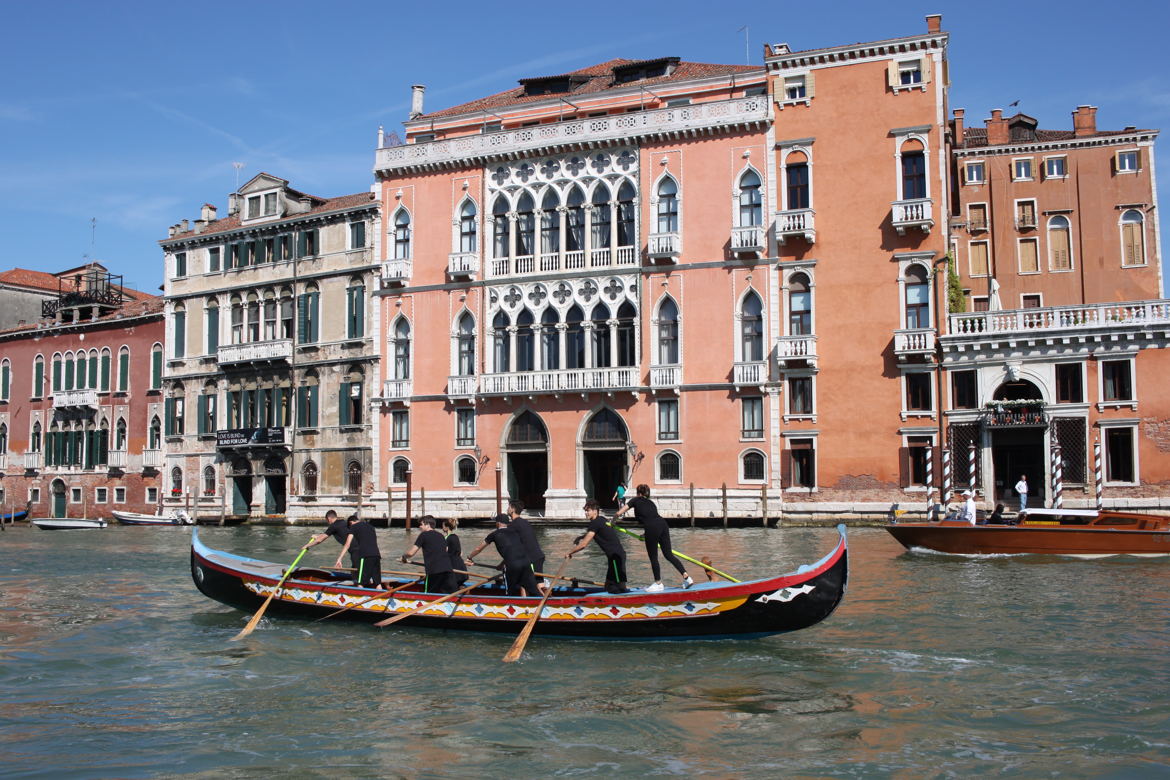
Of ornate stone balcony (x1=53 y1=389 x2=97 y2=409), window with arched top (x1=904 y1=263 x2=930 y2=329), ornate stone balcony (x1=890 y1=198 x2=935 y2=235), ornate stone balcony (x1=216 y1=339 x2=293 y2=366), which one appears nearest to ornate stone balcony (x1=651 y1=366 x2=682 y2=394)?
window with arched top (x1=904 y1=263 x2=930 y2=329)

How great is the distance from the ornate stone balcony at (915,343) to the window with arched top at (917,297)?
344mm

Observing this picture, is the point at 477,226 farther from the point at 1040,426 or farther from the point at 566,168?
the point at 1040,426

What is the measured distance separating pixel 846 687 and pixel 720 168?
22379 mm

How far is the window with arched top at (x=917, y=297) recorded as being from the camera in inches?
1095

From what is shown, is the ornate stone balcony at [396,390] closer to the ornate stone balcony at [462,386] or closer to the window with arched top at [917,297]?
the ornate stone balcony at [462,386]

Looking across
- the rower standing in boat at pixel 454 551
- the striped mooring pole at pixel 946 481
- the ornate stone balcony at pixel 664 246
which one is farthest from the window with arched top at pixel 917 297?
the rower standing in boat at pixel 454 551

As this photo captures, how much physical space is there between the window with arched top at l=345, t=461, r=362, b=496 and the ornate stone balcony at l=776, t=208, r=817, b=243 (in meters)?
14.5

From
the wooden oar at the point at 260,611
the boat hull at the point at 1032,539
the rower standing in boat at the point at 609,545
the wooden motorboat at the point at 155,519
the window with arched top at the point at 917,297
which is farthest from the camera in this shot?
the wooden motorboat at the point at 155,519

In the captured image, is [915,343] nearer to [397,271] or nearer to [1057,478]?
[1057,478]

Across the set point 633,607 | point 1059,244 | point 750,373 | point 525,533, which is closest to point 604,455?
point 750,373

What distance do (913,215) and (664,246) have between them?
6.46 m

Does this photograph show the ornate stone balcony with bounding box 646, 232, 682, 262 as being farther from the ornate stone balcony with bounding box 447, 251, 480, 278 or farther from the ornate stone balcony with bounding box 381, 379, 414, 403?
the ornate stone balcony with bounding box 381, 379, 414, 403

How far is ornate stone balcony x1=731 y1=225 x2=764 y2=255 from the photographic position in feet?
94.5

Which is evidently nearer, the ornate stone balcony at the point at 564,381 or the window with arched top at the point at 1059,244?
the ornate stone balcony at the point at 564,381
